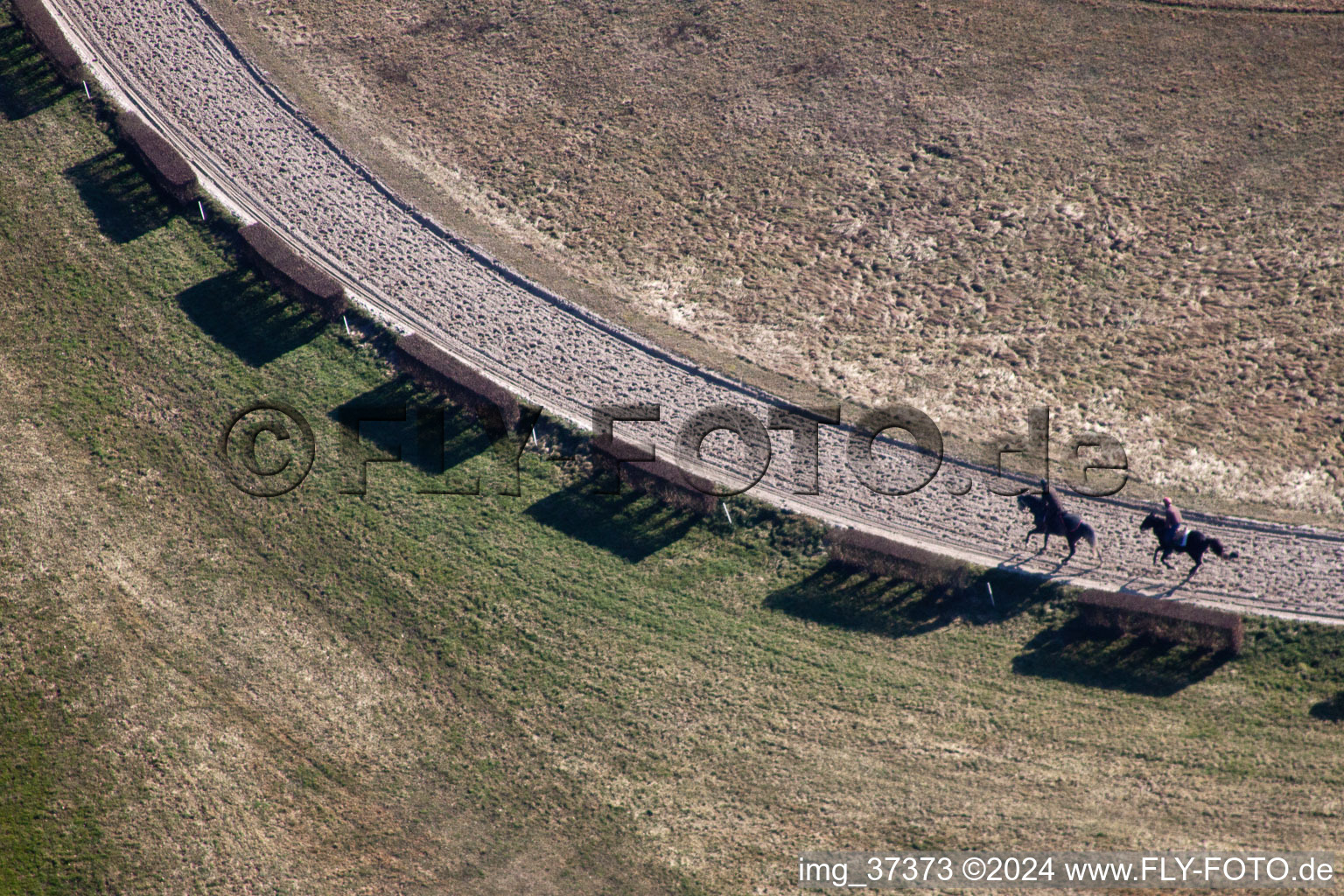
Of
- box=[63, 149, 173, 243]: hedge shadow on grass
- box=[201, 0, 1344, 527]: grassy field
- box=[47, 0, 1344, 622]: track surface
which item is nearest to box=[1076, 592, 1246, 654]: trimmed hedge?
box=[47, 0, 1344, 622]: track surface

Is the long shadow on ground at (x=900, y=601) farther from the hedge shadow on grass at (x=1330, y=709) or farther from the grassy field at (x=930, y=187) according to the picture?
the hedge shadow on grass at (x=1330, y=709)

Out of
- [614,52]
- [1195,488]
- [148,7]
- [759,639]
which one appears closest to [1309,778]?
[1195,488]

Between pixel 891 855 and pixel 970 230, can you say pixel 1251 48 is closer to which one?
pixel 970 230

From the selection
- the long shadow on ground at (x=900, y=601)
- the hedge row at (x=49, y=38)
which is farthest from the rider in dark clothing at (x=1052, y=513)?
the hedge row at (x=49, y=38)

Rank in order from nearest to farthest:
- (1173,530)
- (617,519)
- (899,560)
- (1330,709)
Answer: (1330,709), (1173,530), (899,560), (617,519)

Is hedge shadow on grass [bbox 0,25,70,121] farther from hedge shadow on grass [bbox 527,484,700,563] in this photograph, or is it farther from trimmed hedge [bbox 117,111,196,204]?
hedge shadow on grass [bbox 527,484,700,563]

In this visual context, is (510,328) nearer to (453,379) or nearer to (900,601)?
(453,379)

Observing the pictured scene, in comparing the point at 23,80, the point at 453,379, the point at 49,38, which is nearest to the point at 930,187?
the point at 453,379
